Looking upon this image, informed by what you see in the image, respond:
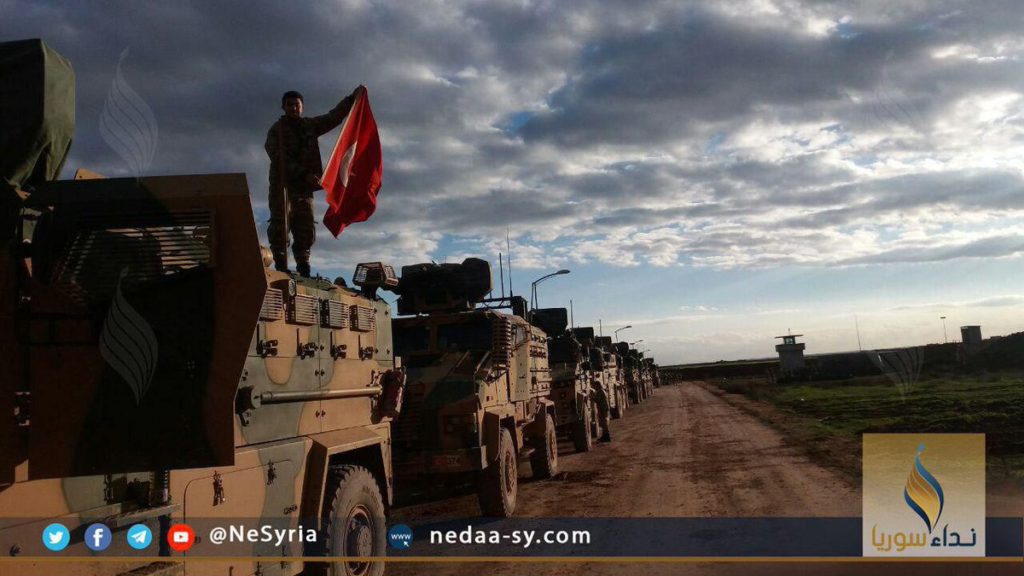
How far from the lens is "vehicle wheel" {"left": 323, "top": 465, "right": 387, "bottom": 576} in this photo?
193 inches

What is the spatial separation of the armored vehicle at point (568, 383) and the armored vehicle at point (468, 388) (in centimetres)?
328

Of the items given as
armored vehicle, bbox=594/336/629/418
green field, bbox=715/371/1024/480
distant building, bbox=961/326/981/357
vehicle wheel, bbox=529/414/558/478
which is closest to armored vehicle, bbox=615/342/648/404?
armored vehicle, bbox=594/336/629/418

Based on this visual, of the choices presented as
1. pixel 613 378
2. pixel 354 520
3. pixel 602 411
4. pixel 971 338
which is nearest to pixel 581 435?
pixel 602 411

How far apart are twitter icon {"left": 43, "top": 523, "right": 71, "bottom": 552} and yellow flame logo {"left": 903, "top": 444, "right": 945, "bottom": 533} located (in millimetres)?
6322

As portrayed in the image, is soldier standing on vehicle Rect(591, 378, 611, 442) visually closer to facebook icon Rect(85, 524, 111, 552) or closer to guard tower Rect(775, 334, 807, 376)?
facebook icon Rect(85, 524, 111, 552)

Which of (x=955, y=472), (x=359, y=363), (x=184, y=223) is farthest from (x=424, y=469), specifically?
(x=955, y=472)

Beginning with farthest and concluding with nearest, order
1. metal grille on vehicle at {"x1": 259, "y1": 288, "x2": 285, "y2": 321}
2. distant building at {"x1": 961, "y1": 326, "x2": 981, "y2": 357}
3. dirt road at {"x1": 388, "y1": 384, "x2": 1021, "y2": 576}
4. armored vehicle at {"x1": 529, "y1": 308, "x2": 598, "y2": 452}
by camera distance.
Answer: distant building at {"x1": 961, "y1": 326, "x2": 981, "y2": 357} < armored vehicle at {"x1": 529, "y1": 308, "x2": 598, "y2": 452} < dirt road at {"x1": 388, "y1": 384, "x2": 1021, "y2": 576} < metal grille on vehicle at {"x1": 259, "y1": 288, "x2": 285, "y2": 321}

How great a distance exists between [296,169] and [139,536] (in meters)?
3.24

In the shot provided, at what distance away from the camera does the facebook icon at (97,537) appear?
326cm

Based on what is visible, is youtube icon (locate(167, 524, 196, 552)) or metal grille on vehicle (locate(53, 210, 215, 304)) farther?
youtube icon (locate(167, 524, 196, 552))

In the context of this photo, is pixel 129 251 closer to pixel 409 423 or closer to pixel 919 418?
pixel 409 423

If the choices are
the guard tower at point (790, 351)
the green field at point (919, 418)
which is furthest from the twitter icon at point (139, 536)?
the guard tower at point (790, 351)

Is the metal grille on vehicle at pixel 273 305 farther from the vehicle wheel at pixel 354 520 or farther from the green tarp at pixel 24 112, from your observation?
the green tarp at pixel 24 112

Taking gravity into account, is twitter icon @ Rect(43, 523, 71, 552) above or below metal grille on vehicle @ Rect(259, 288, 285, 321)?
below
